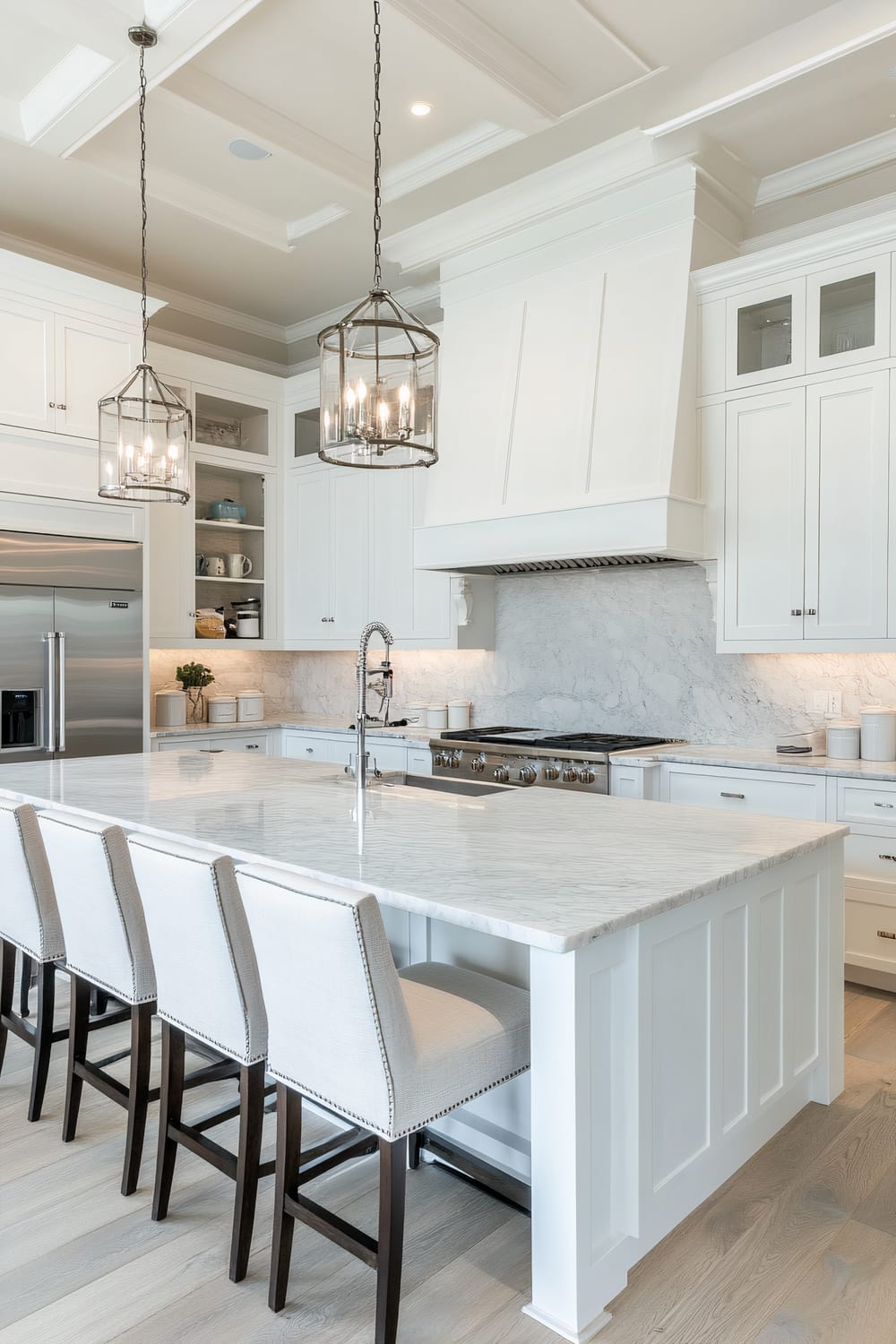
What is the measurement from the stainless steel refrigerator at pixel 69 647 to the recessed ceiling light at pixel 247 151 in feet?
6.21

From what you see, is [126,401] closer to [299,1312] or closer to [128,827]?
[128,827]

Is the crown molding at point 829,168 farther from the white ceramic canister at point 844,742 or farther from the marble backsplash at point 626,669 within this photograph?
the white ceramic canister at point 844,742

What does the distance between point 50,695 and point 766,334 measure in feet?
11.7

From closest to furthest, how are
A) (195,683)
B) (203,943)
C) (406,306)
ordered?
1. (203,943)
2. (406,306)
3. (195,683)

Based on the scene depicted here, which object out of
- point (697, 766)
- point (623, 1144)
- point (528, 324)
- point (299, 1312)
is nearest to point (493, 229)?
point (528, 324)

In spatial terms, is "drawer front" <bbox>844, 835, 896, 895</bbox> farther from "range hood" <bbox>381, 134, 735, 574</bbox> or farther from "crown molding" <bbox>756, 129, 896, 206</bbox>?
"crown molding" <bbox>756, 129, 896, 206</bbox>

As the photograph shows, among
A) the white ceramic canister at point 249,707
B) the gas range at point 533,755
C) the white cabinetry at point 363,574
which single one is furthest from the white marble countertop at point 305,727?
the white cabinetry at point 363,574

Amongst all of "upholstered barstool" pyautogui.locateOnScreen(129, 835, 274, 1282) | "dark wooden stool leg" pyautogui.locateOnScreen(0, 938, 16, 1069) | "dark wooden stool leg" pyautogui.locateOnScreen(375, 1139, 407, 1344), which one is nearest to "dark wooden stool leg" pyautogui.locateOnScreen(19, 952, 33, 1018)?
"dark wooden stool leg" pyautogui.locateOnScreen(0, 938, 16, 1069)

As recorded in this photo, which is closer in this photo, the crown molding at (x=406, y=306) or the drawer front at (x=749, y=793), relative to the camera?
the drawer front at (x=749, y=793)

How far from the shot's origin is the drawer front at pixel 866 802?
3348 mm

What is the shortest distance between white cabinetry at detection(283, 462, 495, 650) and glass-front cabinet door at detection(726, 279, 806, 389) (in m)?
1.76

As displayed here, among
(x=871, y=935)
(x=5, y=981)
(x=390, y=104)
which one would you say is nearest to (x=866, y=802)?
(x=871, y=935)

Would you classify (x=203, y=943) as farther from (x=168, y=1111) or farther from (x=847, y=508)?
(x=847, y=508)

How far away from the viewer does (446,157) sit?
3.94 m
